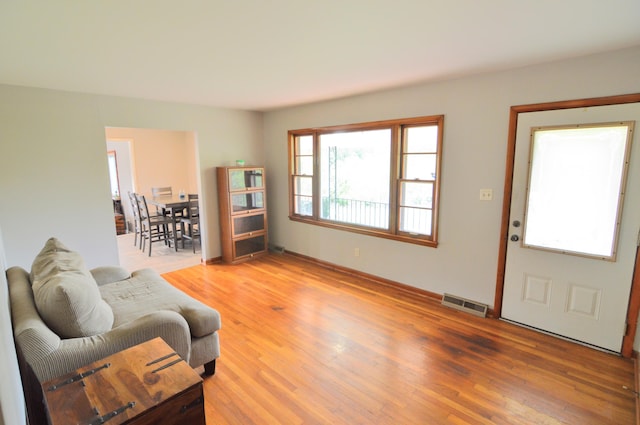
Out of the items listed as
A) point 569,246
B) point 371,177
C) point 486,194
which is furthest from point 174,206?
point 569,246

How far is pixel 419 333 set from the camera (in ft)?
9.47

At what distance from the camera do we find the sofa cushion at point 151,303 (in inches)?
88.4

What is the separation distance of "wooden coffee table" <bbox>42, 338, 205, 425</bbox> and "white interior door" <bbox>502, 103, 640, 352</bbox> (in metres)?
2.89

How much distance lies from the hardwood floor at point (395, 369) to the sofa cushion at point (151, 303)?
439 millimetres

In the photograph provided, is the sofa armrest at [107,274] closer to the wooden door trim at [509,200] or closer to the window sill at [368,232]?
the window sill at [368,232]

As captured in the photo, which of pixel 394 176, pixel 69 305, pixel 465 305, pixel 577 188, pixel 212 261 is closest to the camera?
pixel 69 305

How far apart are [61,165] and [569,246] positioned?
505 cm

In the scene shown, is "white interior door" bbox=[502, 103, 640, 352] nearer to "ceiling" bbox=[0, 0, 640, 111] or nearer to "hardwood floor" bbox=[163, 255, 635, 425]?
"hardwood floor" bbox=[163, 255, 635, 425]

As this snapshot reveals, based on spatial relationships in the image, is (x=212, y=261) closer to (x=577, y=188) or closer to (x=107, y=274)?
(x=107, y=274)

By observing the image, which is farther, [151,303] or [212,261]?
[212,261]

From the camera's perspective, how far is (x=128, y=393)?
132cm

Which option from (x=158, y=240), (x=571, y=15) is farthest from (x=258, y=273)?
(x=571, y=15)

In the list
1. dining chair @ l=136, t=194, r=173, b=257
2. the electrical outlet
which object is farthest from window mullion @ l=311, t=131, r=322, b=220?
dining chair @ l=136, t=194, r=173, b=257

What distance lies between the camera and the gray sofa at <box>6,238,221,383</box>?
155 cm
